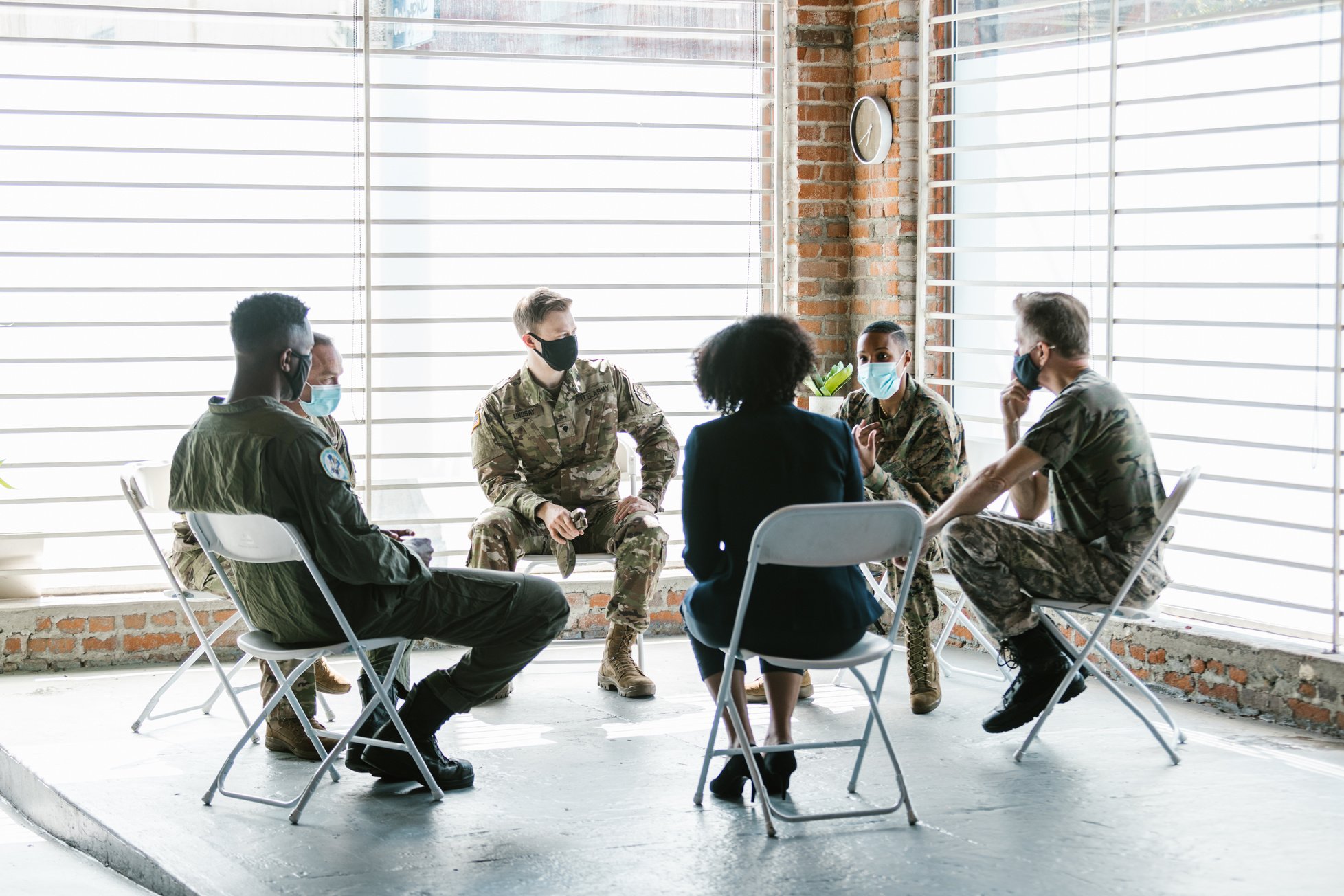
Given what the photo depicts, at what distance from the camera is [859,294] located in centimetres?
659

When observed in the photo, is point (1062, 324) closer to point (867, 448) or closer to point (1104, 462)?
point (1104, 462)

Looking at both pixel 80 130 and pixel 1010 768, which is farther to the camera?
pixel 80 130

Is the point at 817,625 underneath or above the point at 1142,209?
underneath

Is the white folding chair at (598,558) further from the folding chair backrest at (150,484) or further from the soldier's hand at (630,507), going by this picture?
the folding chair backrest at (150,484)

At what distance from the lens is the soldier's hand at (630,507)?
5.40 meters

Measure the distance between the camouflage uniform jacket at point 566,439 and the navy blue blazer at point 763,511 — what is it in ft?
5.39

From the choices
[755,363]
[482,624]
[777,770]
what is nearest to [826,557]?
[755,363]

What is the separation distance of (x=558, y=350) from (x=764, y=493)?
1.74 m

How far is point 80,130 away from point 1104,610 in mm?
4219

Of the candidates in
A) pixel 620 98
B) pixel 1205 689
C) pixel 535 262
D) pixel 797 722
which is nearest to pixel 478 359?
pixel 535 262

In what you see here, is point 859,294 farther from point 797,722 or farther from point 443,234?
point 797,722

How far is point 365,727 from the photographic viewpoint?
14.5 ft

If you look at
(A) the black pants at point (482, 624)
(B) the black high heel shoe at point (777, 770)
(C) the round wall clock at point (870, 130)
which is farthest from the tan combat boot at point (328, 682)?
(C) the round wall clock at point (870, 130)

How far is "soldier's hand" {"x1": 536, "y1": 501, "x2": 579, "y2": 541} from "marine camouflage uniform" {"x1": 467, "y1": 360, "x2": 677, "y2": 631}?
3.2 inches
